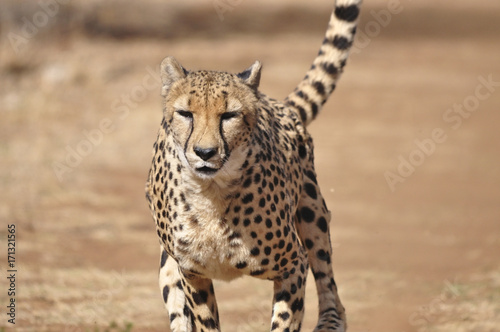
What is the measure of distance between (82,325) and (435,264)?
397 cm

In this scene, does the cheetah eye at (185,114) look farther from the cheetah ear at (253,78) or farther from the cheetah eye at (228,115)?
the cheetah ear at (253,78)

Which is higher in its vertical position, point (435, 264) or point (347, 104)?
point (347, 104)

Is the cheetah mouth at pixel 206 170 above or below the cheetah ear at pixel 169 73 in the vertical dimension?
below

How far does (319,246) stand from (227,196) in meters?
1.19

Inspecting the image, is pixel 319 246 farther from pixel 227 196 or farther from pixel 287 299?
pixel 227 196

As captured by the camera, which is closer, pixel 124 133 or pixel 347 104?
pixel 124 133

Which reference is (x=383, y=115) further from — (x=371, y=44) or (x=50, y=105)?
(x=50, y=105)

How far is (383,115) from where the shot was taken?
14.8 metres

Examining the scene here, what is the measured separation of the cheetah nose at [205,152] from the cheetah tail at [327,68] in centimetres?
189

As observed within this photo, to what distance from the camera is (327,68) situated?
5.42 m

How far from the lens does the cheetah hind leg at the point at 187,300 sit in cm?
441

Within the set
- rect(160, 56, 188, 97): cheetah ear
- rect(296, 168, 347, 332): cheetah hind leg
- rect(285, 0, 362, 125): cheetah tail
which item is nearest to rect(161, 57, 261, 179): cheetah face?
rect(160, 56, 188, 97): cheetah ear

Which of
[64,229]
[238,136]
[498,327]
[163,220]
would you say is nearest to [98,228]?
[64,229]

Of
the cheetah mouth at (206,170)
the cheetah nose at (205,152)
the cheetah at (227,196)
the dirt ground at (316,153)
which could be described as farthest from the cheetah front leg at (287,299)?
the dirt ground at (316,153)
